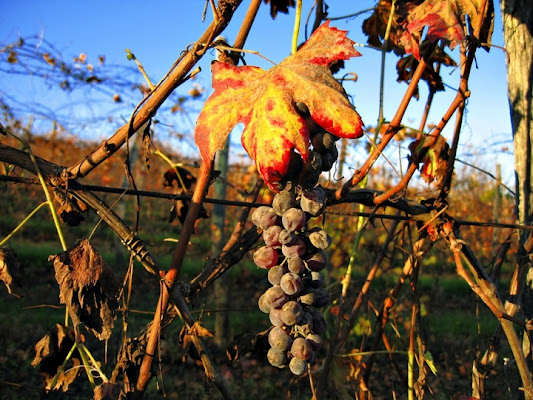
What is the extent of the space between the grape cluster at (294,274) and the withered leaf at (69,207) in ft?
1.54

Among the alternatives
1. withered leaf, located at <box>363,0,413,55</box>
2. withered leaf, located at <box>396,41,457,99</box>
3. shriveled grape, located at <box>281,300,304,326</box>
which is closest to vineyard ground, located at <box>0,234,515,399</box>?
withered leaf, located at <box>396,41,457,99</box>

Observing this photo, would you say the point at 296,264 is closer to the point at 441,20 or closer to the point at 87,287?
the point at 87,287

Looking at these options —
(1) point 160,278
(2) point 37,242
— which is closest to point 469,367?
(1) point 160,278

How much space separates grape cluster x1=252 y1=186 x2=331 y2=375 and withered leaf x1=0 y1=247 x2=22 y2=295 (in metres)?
0.54

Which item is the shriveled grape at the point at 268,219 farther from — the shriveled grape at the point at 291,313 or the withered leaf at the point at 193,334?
the withered leaf at the point at 193,334

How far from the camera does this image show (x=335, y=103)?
2.54 ft

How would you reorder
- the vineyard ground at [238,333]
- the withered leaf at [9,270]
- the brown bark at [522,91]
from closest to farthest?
the withered leaf at [9,270]
the brown bark at [522,91]
the vineyard ground at [238,333]

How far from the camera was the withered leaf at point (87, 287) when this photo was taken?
944 mm

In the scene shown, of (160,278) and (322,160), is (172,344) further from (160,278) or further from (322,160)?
(322,160)

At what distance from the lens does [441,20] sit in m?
1.13

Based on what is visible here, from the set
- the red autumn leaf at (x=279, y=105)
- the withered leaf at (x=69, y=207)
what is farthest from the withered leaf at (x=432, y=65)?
the withered leaf at (x=69, y=207)

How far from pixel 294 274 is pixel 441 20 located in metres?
0.74

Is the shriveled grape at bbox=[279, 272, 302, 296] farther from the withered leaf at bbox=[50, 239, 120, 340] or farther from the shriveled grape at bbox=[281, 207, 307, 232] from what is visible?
the withered leaf at bbox=[50, 239, 120, 340]

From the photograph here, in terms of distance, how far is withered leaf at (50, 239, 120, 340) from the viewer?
944 millimetres
